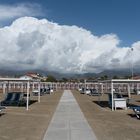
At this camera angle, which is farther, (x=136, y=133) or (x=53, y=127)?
(x=53, y=127)

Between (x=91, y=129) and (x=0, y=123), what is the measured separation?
4788 millimetres

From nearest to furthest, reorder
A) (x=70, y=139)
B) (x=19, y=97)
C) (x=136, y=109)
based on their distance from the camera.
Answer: (x=70, y=139)
(x=136, y=109)
(x=19, y=97)

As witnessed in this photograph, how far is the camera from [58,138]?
1238cm

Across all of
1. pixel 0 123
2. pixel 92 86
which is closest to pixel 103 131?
pixel 0 123

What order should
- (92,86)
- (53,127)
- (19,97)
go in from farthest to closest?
1. (92,86)
2. (19,97)
3. (53,127)

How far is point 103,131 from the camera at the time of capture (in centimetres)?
1464

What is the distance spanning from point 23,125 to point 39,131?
2247 mm

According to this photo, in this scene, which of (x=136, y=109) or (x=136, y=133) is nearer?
(x=136, y=133)

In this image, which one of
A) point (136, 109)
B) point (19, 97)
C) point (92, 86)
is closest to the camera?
point (136, 109)

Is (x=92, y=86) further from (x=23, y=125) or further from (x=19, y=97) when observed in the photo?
(x=23, y=125)

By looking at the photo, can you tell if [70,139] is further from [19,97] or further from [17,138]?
[19,97]

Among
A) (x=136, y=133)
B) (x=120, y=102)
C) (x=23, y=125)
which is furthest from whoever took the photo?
(x=120, y=102)

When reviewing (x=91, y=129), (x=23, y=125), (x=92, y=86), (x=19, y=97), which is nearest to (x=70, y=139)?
(x=91, y=129)

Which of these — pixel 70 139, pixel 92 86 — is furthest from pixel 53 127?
pixel 92 86
